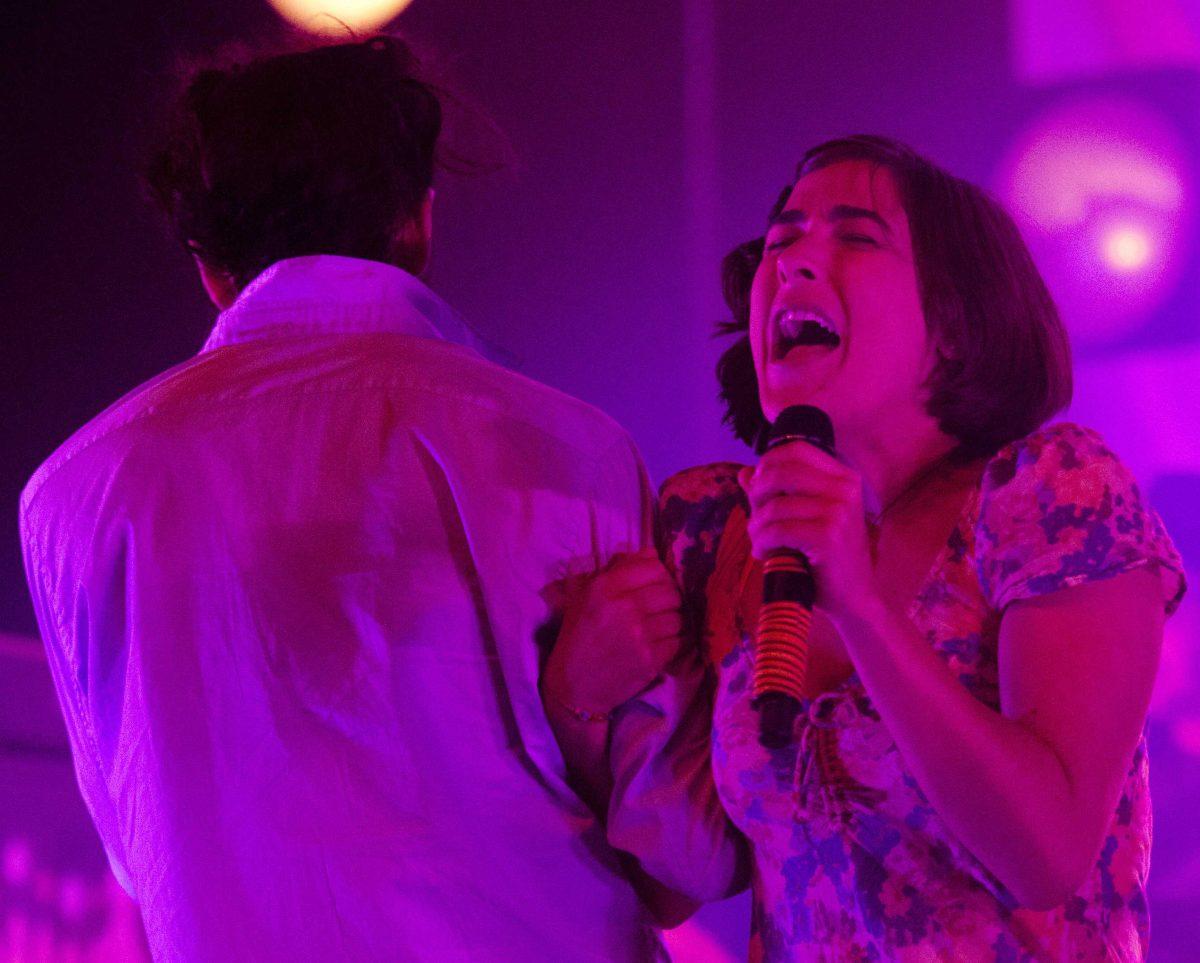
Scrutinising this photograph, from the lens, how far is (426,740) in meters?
1.11

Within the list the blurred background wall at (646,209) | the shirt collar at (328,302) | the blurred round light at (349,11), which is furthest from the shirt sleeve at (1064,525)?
the blurred round light at (349,11)

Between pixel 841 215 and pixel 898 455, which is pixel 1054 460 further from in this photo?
pixel 841 215

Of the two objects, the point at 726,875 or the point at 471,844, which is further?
the point at 726,875

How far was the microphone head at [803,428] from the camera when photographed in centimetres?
106

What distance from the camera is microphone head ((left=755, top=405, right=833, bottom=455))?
3.47 ft

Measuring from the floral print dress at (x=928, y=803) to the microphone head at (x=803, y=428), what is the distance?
0.20 metres

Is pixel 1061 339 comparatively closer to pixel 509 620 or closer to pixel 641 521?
pixel 641 521

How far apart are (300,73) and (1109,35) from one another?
1655 millimetres

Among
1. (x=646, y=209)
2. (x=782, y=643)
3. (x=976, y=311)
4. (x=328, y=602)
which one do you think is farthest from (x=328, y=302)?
(x=646, y=209)

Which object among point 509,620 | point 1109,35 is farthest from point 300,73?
point 1109,35

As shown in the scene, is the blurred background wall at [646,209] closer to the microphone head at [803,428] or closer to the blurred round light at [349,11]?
the blurred round light at [349,11]

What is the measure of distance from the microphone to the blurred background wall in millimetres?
1493

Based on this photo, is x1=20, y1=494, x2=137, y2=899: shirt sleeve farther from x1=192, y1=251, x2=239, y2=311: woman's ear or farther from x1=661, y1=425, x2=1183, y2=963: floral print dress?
x1=661, y1=425, x2=1183, y2=963: floral print dress

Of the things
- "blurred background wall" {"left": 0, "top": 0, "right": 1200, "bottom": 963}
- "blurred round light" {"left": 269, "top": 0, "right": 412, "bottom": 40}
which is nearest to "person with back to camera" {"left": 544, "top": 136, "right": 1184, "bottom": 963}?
"blurred background wall" {"left": 0, "top": 0, "right": 1200, "bottom": 963}
